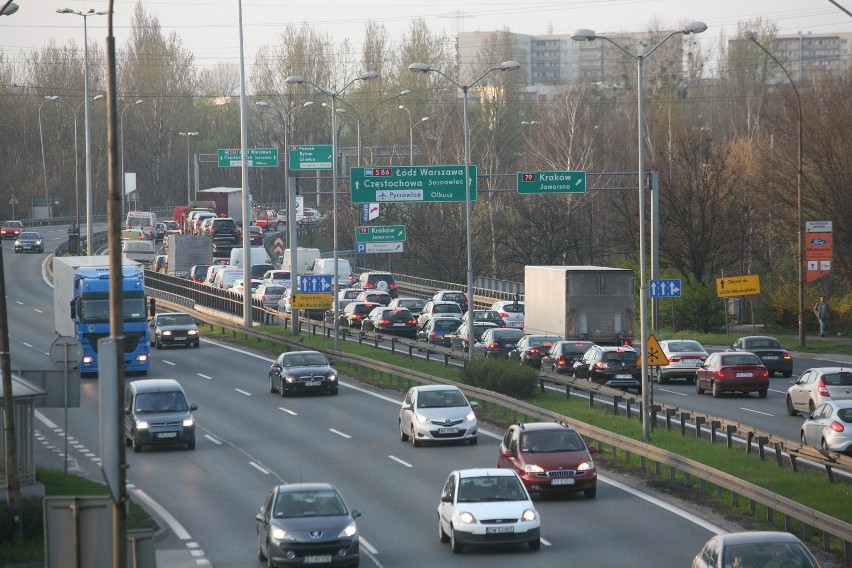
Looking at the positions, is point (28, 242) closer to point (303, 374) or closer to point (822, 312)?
point (822, 312)

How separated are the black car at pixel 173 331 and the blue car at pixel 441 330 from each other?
924 centimetres

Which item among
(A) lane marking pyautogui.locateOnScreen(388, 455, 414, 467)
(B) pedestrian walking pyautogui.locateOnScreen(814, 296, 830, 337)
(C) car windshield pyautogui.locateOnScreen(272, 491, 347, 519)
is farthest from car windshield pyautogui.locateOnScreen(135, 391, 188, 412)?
(B) pedestrian walking pyautogui.locateOnScreen(814, 296, 830, 337)

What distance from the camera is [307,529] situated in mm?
19500

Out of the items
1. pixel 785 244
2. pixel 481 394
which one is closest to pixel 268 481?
pixel 481 394

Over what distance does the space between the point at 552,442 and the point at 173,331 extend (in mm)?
31436

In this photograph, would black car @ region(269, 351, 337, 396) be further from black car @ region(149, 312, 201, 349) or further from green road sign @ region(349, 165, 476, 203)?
black car @ region(149, 312, 201, 349)

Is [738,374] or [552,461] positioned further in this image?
[738,374]

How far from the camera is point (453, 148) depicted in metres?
98.5

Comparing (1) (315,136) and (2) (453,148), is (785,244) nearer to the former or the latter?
(2) (453,148)

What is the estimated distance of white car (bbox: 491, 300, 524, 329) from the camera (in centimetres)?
6019

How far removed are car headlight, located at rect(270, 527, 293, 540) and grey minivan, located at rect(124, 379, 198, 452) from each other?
485 inches

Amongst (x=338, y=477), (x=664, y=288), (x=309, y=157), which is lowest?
(x=338, y=477)

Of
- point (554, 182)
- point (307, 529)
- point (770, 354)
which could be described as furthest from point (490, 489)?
point (554, 182)

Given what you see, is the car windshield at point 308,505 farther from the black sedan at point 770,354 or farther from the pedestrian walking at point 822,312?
the pedestrian walking at point 822,312
